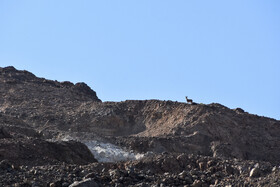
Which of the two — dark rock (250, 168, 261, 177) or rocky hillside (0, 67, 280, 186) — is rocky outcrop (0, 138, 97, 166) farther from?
dark rock (250, 168, 261, 177)

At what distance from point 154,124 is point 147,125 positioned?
47cm

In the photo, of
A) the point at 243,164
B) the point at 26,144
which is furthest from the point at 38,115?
the point at 243,164

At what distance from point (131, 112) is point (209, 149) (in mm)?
8076

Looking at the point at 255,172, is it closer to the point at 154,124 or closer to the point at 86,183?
the point at 86,183

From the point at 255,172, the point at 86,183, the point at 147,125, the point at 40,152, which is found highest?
the point at 147,125

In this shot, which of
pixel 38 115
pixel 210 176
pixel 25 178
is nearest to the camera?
pixel 25 178

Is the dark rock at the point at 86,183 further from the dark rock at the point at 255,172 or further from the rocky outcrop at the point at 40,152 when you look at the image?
the rocky outcrop at the point at 40,152

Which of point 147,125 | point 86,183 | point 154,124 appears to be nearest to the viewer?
point 86,183

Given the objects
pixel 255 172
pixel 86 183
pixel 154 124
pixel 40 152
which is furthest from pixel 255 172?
pixel 154 124

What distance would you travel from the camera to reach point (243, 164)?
18.4 metres

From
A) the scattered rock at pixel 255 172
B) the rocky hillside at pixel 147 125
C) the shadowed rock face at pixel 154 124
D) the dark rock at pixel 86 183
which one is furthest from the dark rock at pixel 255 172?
the shadowed rock face at pixel 154 124

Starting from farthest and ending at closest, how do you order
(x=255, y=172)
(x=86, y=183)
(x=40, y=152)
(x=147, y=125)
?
1. (x=147, y=125)
2. (x=40, y=152)
3. (x=255, y=172)
4. (x=86, y=183)

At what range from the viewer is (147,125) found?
39.7m

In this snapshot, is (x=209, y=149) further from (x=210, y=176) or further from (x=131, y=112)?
(x=210, y=176)
